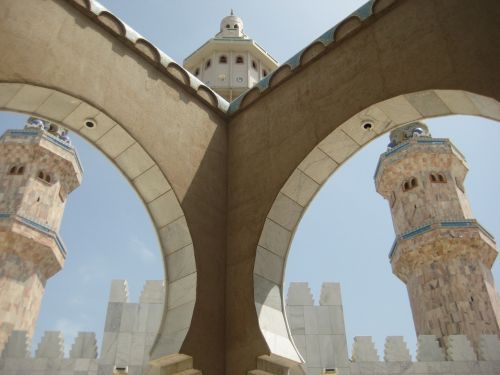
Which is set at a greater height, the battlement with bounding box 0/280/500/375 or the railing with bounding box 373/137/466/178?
the railing with bounding box 373/137/466/178

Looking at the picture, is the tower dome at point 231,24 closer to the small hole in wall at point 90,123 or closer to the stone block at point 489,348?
the stone block at point 489,348

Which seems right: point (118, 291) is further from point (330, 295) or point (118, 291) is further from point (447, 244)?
point (447, 244)

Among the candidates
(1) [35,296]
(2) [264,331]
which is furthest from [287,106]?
(1) [35,296]

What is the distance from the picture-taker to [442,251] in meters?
15.0

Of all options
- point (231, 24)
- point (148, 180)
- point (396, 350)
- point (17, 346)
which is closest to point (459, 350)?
point (396, 350)

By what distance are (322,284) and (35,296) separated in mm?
7796

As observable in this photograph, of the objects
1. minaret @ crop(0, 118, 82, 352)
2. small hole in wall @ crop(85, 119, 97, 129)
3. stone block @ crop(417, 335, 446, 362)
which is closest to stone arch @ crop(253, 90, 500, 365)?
small hole in wall @ crop(85, 119, 97, 129)

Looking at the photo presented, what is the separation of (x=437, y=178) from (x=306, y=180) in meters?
13.0

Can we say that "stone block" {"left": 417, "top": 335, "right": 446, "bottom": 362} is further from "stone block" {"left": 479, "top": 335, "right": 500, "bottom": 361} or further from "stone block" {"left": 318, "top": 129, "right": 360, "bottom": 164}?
"stone block" {"left": 318, "top": 129, "right": 360, "bottom": 164}

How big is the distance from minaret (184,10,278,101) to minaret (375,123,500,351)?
20.1 ft

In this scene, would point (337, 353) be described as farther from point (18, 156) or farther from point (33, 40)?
point (18, 156)

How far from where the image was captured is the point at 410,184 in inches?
664

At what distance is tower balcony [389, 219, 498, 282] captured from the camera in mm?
14945

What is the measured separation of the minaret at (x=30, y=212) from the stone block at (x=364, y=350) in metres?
8.08
